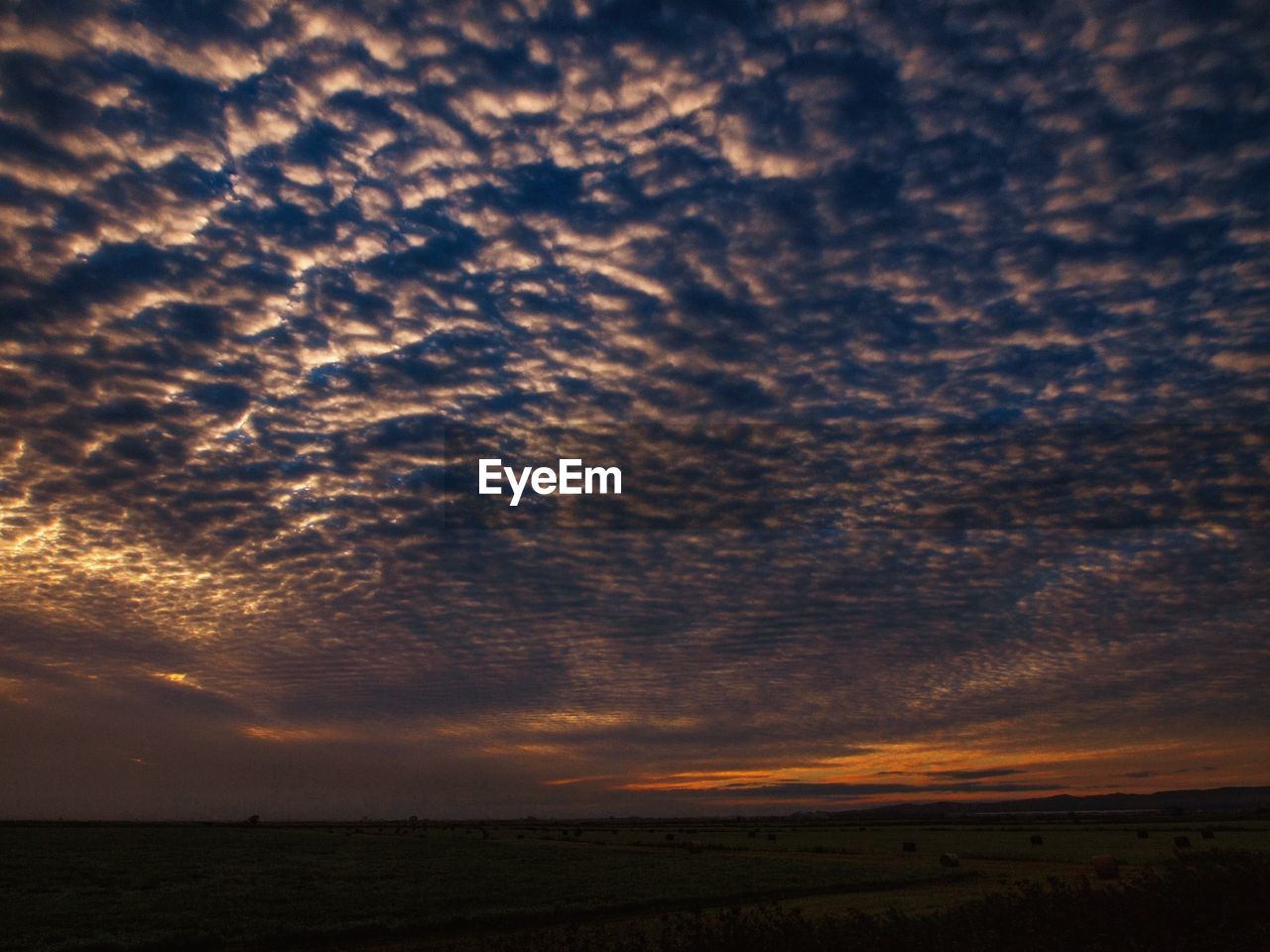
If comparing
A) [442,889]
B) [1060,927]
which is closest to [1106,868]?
[1060,927]

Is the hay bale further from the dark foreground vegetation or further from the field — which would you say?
the dark foreground vegetation

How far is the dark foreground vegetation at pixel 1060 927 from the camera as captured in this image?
1792cm

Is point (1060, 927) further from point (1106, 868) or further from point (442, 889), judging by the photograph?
point (442, 889)

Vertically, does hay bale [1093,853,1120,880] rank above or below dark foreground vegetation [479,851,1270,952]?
above

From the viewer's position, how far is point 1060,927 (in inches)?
753

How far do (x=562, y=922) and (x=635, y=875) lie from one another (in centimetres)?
1465

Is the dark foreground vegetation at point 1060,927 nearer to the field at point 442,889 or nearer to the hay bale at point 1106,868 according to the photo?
the field at point 442,889

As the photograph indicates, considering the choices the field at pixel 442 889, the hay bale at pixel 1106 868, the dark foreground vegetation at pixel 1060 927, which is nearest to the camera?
the dark foreground vegetation at pixel 1060 927

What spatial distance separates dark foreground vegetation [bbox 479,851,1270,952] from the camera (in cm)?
1792

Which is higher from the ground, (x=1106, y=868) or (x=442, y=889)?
(x=442, y=889)

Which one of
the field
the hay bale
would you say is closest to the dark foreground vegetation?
the field

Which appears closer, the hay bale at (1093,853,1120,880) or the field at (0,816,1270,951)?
the field at (0,816,1270,951)


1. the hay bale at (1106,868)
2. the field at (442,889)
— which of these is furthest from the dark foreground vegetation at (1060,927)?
the hay bale at (1106,868)

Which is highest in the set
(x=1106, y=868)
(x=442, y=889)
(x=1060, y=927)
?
(x=442, y=889)
